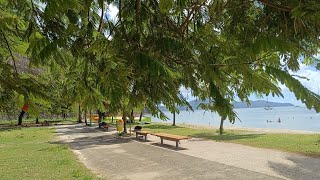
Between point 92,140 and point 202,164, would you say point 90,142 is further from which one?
point 202,164

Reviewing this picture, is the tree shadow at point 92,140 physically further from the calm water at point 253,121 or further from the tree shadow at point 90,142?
the calm water at point 253,121

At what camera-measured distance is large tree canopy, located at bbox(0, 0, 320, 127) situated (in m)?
1.71

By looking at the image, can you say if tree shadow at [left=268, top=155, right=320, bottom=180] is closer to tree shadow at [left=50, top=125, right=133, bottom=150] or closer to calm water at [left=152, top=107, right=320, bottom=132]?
calm water at [left=152, top=107, right=320, bottom=132]

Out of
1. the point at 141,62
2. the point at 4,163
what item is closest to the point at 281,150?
the point at 4,163

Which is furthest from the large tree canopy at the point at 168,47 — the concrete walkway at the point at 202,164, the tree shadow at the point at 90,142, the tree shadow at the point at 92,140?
the tree shadow at the point at 90,142

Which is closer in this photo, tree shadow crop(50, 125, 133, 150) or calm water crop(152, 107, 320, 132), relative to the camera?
calm water crop(152, 107, 320, 132)

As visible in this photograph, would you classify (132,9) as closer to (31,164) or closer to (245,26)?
(245,26)

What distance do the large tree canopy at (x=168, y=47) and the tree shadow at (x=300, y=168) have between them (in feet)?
25.6

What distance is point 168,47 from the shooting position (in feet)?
7.33

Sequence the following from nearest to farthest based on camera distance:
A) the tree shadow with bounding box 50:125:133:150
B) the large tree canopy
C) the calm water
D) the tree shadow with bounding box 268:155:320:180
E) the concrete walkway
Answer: the large tree canopy → the calm water → the tree shadow with bounding box 268:155:320:180 → the concrete walkway → the tree shadow with bounding box 50:125:133:150

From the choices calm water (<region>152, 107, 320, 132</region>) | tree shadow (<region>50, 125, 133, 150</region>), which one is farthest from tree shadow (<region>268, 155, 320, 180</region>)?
tree shadow (<region>50, 125, 133, 150</region>)

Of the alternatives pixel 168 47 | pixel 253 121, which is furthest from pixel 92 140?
pixel 253 121

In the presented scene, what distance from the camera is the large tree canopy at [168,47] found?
1711mm

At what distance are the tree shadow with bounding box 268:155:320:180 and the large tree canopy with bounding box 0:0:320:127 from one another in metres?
7.81
